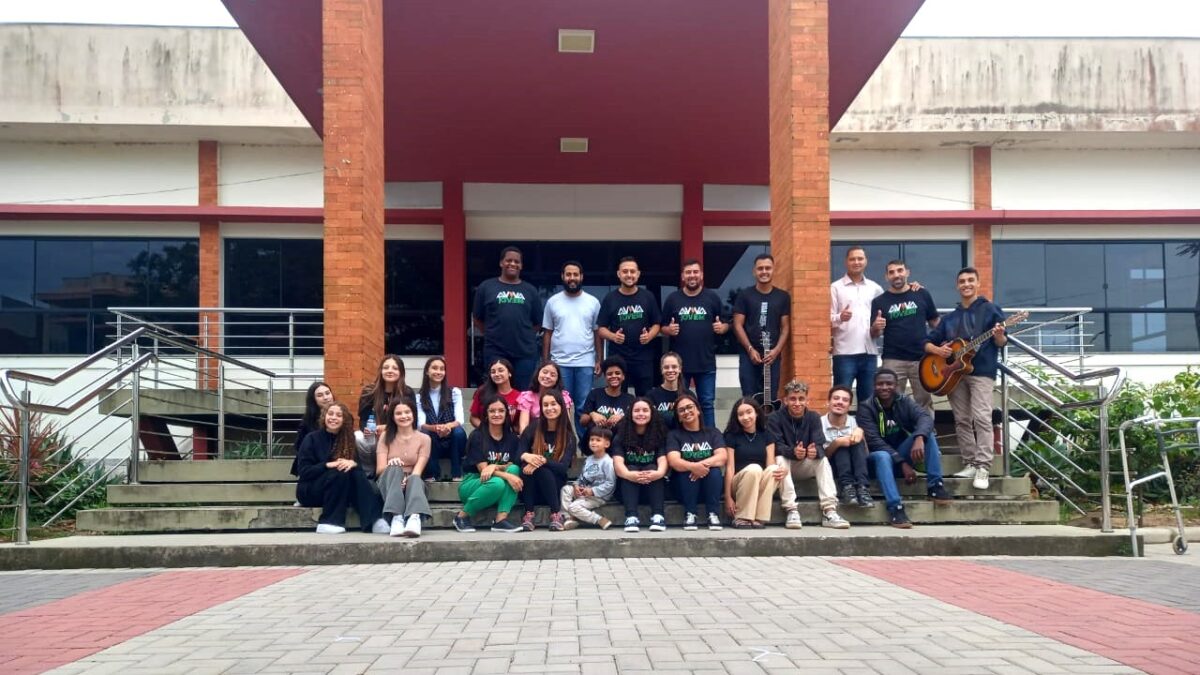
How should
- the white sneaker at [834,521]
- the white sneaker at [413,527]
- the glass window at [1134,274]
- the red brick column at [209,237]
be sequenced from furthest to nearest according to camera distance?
the glass window at [1134,274] < the red brick column at [209,237] < the white sneaker at [834,521] < the white sneaker at [413,527]

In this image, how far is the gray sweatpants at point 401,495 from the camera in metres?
7.83

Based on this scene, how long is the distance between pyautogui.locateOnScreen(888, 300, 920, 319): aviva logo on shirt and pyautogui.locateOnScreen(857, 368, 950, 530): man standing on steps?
63 cm

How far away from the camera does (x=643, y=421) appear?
8219mm

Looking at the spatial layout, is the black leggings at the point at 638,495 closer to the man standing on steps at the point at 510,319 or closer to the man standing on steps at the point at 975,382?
the man standing on steps at the point at 510,319

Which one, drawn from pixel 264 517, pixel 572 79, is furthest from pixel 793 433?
pixel 572 79

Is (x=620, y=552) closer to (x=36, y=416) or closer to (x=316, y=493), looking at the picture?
(x=316, y=493)

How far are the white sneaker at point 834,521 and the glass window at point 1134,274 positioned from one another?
1303 centimetres

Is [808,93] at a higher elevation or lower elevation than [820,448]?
higher

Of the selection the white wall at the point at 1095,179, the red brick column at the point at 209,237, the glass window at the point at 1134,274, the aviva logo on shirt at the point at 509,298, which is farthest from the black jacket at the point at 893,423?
the red brick column at the point at 209,237

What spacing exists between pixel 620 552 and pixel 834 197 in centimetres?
1196

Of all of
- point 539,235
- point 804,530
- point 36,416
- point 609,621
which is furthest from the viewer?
point 539,235

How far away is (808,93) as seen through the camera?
9430mm

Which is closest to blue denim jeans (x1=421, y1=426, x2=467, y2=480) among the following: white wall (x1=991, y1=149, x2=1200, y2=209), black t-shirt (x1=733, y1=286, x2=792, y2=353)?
black t-shirt (x1=733, y1=286, x2=792, y2=353)

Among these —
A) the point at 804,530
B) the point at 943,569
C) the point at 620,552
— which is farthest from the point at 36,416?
the point at 943,569
